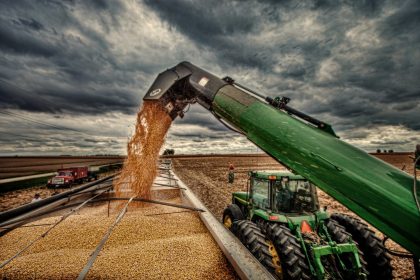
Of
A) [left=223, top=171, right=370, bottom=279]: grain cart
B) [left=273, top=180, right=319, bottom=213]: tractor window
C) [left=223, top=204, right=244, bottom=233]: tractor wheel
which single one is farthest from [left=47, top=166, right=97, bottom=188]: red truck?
[left=273, top=180, right=319, bottom=213]: tractor window

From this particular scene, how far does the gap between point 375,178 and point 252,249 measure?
263 cm

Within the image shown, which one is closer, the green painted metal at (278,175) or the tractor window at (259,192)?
the green painted metal at (278,175)

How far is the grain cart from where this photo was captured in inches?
124

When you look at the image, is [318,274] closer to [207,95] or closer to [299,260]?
[299,260]

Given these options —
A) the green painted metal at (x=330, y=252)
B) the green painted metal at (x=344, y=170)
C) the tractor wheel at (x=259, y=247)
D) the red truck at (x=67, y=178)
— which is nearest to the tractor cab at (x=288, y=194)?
the tractor wheel at (x=259, y=247)

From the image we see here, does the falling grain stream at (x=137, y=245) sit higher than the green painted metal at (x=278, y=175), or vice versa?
the green painted metal at (x=278, y=175)

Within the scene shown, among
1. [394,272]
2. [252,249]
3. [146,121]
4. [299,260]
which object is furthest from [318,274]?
[146,121]

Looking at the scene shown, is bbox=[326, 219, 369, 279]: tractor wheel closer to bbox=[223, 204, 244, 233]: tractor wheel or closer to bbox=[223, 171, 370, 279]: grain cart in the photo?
bbox=[223, 171, 370, 279]: grain cart

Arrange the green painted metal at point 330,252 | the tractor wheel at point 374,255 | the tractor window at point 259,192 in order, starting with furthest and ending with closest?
the tractor window at point 259,192
the tractor wheel at point 374,255
the green painted metal at point 330,252

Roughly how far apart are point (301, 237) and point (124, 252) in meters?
3.06

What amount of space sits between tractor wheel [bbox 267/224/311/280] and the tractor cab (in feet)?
3.18

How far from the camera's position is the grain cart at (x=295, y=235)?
315 cm

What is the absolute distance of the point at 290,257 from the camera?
311 cm

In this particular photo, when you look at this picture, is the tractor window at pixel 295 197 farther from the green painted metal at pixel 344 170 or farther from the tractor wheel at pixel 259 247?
the green painted metal at pixel 344 170
